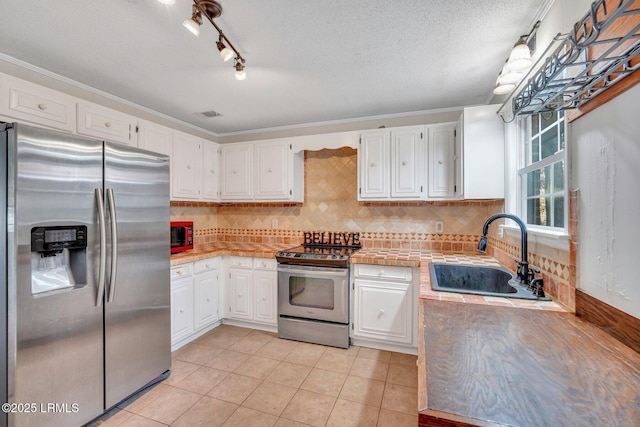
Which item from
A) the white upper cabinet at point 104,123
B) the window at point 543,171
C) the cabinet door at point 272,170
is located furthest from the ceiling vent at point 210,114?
the window at point 543,171

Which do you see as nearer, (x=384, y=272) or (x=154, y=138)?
(x=384, y=272)

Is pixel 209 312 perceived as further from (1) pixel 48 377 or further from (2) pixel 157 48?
(2) pixel 157 48

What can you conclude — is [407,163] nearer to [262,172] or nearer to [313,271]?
[313,271]

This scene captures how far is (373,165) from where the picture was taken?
9.54ft

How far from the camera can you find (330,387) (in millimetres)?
2088

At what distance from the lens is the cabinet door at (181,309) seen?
255 centimetres

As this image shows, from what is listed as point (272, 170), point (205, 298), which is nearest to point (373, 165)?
point (272, 170)

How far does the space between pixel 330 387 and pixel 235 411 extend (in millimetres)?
681

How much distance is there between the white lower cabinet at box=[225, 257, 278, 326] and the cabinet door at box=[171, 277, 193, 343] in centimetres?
Answer: 49

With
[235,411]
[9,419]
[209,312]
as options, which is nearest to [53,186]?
[9,419]

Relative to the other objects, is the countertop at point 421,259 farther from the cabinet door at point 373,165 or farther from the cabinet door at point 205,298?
the cabinet door at point 373,165

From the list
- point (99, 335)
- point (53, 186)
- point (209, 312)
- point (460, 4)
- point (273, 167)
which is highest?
point (460, 4)

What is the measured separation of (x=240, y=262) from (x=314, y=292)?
0.93 m

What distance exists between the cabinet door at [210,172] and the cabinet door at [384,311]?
2010mm
